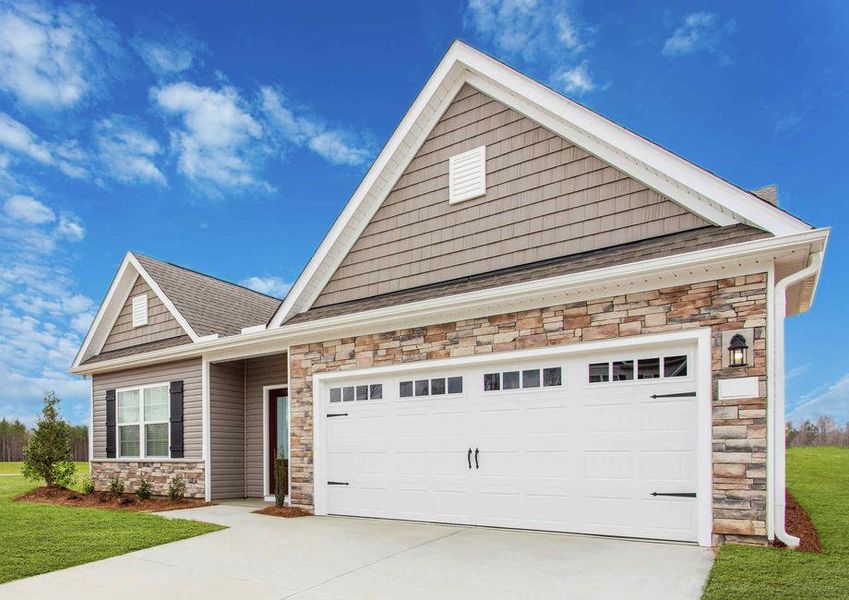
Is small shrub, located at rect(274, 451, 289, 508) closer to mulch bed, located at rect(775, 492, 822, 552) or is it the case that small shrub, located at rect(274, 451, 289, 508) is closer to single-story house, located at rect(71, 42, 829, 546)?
single-story house, located at rect(71, 42, 829, 546)

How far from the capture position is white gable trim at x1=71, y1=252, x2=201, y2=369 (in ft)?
45.8

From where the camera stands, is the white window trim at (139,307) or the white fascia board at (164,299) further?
the white window trim at (139,307)

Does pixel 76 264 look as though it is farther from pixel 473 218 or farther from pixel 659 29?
pixel 659 29

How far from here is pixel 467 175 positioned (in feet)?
30.2

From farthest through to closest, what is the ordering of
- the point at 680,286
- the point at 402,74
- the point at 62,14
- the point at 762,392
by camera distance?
1. the point at 402,74
2. the point at 62,14
3. the point at 680,286
4. the point at 762,392

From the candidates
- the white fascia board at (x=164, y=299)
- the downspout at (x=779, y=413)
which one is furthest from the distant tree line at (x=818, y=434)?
the white fascia board at (x=164, y=299)

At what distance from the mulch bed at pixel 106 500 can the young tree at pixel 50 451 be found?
0.45m

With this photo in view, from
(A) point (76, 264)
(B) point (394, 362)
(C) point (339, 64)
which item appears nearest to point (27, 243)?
(A) point (76, 264)

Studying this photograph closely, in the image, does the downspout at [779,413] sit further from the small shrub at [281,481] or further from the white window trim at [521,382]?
the small shrub at [281,481]

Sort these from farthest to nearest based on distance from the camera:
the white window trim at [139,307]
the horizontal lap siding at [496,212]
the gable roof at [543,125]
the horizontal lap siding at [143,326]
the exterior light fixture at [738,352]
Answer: the white window trim at [139,307] < the horizontal lap siding at [143,326] < the horizontal lap siding at [496,212] < the gable roof at [543,125] < the exterior light fixture at [738,352]

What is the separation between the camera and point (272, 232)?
24.5m

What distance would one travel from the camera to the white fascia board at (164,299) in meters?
12.1

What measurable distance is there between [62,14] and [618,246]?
13.0 metres

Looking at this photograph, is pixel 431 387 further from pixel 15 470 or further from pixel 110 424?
pixel 15 470
